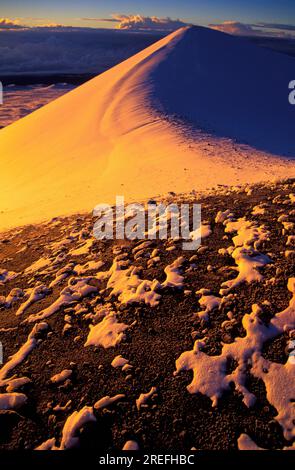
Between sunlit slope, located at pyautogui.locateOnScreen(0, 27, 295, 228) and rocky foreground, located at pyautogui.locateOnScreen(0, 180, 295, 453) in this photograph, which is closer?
rocky foreground, located at pyautogui.locateOnScreen(0, 180, 295, 453)

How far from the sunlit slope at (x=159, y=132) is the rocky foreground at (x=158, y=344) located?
4.20 metres

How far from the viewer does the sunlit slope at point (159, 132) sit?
432 inches

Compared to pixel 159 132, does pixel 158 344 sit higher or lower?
lower

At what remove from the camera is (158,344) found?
12.7ft

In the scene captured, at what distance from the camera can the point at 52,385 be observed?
143 inches

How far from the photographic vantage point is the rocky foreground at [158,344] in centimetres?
313

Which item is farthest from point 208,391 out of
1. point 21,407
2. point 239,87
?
point 239,87

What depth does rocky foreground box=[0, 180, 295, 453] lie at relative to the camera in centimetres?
313

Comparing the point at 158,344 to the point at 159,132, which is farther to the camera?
the point at 159,132

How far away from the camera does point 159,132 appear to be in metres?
15.9

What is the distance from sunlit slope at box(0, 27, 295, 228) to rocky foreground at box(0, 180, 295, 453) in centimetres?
420

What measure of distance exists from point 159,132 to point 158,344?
13.4m

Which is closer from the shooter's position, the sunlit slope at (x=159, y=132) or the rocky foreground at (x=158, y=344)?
the rocky foreground at (x=158, y=344)

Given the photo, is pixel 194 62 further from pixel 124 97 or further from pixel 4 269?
pixel 4 269
